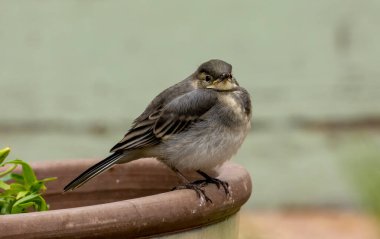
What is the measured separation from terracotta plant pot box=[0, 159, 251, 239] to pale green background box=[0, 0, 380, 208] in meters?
3.38

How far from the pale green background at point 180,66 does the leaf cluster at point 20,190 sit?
3895 millimetres

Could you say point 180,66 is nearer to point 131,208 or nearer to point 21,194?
point 21,194

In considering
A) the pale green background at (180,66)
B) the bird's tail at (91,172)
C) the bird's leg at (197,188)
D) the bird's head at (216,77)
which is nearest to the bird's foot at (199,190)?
the bird's leg at (197,188)

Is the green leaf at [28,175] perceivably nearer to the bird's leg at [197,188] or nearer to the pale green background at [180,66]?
the bird's leg at [197,188]

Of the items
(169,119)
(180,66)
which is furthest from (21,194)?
(180,66)

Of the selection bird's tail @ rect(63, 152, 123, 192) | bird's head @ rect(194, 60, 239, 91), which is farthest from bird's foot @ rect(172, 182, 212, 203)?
bird's head @ rect(194, 60, 239, 91)

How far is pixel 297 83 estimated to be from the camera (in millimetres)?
7477

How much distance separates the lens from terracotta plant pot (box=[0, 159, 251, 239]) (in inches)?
108

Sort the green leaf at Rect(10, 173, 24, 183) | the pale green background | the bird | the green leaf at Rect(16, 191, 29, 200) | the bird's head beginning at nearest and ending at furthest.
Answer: the green leaf at Rect(16, 191, 29, 200), the green leaf at Rect(10, 173, 24, 183), the bird, the bird's head, the pale green background

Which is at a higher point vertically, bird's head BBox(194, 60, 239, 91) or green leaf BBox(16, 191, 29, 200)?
bird's head BBox(194, 60, 239, 91)

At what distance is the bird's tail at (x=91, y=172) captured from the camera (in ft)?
11.7

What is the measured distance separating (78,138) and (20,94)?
0.53 m

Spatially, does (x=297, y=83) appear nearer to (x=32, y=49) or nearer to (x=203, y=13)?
(x=203, y=13)

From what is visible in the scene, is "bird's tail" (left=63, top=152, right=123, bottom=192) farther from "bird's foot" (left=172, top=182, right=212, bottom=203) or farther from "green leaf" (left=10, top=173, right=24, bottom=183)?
"bird's foot" (left=172, top=182, right=212, bottom=203)
